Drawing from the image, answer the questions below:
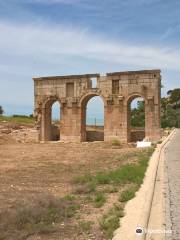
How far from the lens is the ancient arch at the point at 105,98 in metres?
34.2

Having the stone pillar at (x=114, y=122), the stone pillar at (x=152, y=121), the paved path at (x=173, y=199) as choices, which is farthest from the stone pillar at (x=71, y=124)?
the paved path at (x=173, y=199)

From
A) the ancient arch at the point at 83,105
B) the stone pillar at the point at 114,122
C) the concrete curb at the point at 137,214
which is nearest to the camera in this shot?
the concrete curb at the point at 137,214

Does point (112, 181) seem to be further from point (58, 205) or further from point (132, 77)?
point (132, 77)

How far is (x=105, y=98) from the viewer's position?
1396 inches

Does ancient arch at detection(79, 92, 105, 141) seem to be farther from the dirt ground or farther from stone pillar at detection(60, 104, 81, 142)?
the dirt ground

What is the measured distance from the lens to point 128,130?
34.8 metres

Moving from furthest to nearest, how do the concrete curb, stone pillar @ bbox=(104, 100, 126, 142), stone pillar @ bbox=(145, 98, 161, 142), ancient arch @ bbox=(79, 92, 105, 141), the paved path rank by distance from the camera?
ancient arch @ bbox=(79, 92, 105, 141)
stone pillar @ bbox=(104, 100, 126, 142)
stone pillar @ bbox=(145, 98, 161, 142)
the paved path
the concrete curb

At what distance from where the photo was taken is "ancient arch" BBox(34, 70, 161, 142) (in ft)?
112

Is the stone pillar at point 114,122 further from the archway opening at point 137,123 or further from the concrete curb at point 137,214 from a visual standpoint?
the concrete curb at point 137,214

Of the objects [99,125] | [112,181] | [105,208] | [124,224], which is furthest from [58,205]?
[99,125]

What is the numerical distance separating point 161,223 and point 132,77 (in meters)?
28.3

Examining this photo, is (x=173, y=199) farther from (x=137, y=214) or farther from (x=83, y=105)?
(x=83, y=105)

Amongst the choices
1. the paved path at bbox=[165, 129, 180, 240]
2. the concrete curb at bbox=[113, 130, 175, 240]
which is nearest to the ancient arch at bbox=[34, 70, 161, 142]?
the paved path at bbox=[165, 129, 180, 240]

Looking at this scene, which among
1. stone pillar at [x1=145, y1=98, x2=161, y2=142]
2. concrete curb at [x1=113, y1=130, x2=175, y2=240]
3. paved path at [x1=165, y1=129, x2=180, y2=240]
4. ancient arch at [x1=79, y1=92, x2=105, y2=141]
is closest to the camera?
concrete curb at [x1=113, y1=130, x2=175, y2=240]
